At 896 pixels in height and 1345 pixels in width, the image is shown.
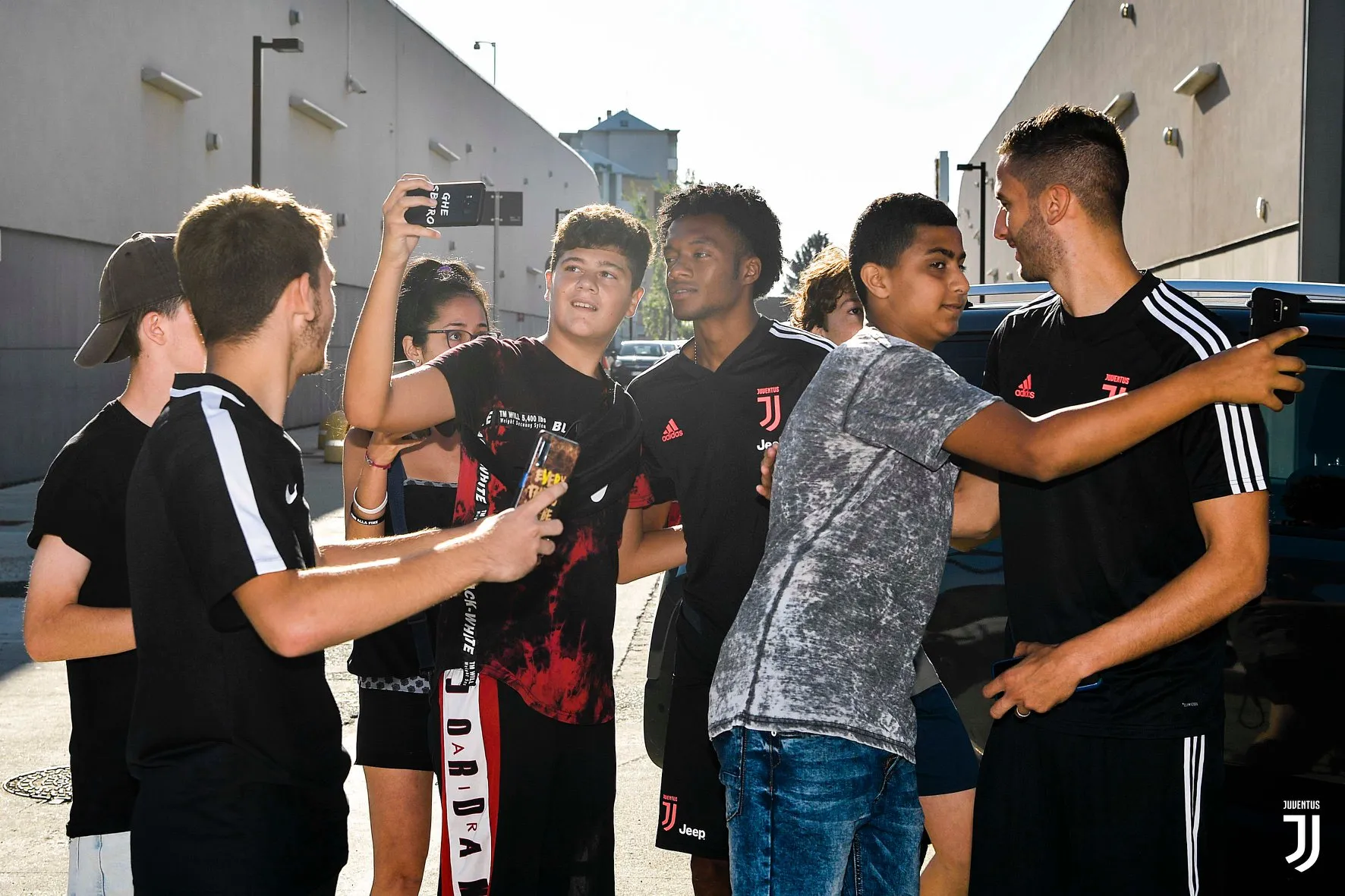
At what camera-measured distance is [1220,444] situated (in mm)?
2611

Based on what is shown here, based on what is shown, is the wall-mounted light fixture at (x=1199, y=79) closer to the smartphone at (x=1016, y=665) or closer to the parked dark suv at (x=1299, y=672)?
the parked dark suv at (x=1299, y=672)

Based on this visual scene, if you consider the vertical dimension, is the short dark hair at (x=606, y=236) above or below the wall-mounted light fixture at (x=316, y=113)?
below

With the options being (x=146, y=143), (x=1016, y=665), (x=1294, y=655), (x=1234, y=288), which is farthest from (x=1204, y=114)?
(x=1016, y=665)

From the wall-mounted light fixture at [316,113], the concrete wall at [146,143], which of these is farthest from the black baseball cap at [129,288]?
the wall-mounted light fixture at [316,113]

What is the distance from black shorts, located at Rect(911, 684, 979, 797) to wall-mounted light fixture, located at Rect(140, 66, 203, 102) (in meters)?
22.2

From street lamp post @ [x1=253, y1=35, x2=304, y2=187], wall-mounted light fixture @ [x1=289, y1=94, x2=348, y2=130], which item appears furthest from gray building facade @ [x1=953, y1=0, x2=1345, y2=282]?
wall-mounted light fixture @ [x1=289, y1=94, x2=348, y2=130]

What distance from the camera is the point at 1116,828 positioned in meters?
2.73

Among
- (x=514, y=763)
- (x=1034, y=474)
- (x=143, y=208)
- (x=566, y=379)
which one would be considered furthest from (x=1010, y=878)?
(x=143, y=208)

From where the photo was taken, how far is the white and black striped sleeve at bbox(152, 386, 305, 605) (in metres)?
2.28

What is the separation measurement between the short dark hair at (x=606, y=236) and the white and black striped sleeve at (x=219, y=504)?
1.54m

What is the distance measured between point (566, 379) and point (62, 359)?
18.5 meters

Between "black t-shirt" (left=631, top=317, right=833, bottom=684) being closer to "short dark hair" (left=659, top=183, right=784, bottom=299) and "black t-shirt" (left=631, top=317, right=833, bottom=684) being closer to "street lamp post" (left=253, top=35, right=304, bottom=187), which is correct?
"short dark hair" (left=659, top=183, right=784, bottom=299)

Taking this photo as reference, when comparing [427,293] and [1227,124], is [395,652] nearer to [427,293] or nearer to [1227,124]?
[427,293]

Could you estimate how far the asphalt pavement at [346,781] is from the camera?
487 cm
